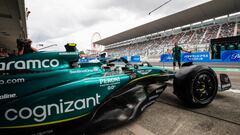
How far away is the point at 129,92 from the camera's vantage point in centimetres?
232

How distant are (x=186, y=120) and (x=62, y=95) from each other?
1.67 meters

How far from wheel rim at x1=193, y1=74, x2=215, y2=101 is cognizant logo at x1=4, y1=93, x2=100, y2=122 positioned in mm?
1729

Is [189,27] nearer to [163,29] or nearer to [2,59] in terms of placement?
[163,29]

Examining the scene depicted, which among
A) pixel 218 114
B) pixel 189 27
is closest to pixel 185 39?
pixel 189 27

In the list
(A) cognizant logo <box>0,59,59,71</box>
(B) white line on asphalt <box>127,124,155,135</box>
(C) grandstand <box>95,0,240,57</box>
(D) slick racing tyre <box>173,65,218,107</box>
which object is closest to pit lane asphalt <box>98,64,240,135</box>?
(B) white line on asphalt <box>127,124,155,135</box>

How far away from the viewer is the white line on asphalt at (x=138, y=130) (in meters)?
1.89

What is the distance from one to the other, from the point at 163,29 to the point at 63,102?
37005 millimetres

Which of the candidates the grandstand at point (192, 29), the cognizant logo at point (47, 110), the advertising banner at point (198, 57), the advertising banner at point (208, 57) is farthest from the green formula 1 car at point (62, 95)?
the grandstand at point (192, 29)

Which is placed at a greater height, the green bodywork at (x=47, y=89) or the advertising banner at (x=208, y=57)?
the advertising banner at (x=208, y=57)

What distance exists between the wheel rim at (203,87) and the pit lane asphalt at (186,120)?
0.19 meters

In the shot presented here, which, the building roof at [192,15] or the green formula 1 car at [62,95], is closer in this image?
the green formula 1 car at [62,95]

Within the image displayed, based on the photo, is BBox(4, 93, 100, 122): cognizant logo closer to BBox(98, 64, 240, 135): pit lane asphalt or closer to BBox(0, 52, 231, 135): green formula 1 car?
BBox(0, 52, 231, 135): green formula 1 car

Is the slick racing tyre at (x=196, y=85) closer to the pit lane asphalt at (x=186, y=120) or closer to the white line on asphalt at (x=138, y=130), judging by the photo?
the pit lane asphalt at (x=186, y=120)

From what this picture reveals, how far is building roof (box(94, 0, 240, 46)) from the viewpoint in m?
24.0
